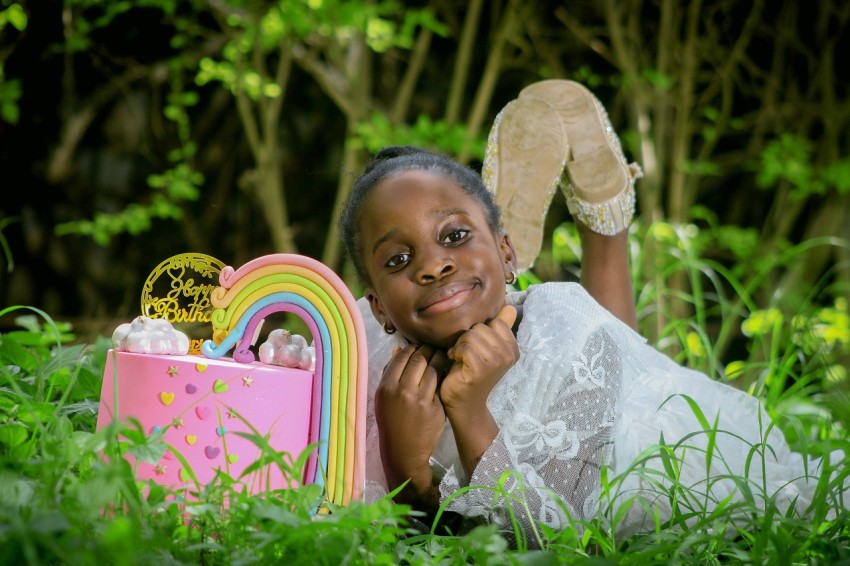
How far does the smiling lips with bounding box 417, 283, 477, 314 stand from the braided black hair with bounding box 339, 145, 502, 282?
0.68ft

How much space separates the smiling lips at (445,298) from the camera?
1.71 m

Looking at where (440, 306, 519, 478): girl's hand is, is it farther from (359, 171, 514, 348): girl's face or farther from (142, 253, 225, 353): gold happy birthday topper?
(142, 253, 225, 353): gold happy birthday topper

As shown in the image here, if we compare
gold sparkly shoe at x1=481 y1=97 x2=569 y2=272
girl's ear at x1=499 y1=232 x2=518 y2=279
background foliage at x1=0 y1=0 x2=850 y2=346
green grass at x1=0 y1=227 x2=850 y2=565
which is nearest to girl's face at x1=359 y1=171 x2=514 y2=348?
girl's ear at x1=499 y1=232 x2=518 y2=279

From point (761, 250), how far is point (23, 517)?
13.4 ft

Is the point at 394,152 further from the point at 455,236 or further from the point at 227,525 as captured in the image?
the point at 227,525

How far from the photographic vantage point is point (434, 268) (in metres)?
1.69

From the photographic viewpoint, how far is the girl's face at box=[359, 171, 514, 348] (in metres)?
1.71

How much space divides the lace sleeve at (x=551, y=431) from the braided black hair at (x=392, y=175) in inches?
12.7

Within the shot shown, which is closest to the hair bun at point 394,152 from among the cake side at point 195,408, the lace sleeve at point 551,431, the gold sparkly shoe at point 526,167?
the gold sparkly shoe at point 526,167

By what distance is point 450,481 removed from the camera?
5.36 feet

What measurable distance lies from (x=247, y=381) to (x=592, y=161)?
139 centimetres

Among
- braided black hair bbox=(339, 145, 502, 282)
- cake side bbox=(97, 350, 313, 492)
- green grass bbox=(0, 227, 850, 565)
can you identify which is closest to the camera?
green grass bbox=(0, 227, 850, 565)

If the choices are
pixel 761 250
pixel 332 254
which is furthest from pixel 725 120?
pixel 332 254

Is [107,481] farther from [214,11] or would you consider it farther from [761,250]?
[761,250]
